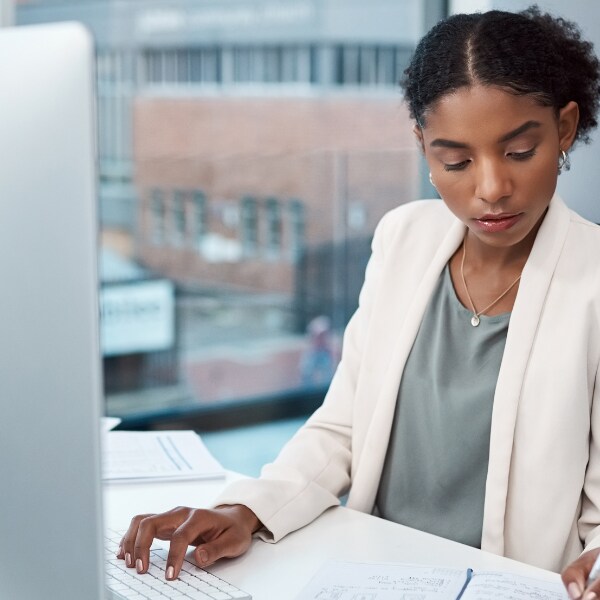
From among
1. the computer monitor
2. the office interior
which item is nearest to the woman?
the computer monitor

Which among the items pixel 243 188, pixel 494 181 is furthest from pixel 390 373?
pixel 243 188

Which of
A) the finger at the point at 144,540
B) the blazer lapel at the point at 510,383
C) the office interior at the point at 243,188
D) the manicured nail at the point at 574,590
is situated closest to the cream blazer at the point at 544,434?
the blazer lapel at the point at 510,383

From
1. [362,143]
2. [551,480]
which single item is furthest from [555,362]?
[362,143]

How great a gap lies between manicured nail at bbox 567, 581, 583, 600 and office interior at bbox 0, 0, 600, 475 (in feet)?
11.4

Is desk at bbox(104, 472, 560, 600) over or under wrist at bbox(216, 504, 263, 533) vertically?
under

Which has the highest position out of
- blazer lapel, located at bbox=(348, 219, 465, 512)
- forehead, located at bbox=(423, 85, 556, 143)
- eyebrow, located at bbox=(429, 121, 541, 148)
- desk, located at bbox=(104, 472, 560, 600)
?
forehead, located at bbox=(423, 85, 556, 143)

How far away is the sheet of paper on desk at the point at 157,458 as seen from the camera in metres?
1.43

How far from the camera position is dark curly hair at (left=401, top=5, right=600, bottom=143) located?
3.98 feet

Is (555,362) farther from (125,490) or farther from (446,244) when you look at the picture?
(125,490)

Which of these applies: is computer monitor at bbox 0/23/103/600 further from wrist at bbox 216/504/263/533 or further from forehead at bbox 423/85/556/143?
forehead at bbox 423/85/556/143

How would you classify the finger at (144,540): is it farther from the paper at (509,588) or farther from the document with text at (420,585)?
the paper at (509,588)

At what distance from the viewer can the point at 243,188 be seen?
200 inches

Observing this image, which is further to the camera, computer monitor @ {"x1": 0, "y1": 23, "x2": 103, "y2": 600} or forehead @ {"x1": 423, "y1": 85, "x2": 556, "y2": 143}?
forehead @ {"x1": 423, "y1": 85, "x2": 556, "y2": 143}

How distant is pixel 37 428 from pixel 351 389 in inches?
34.6
